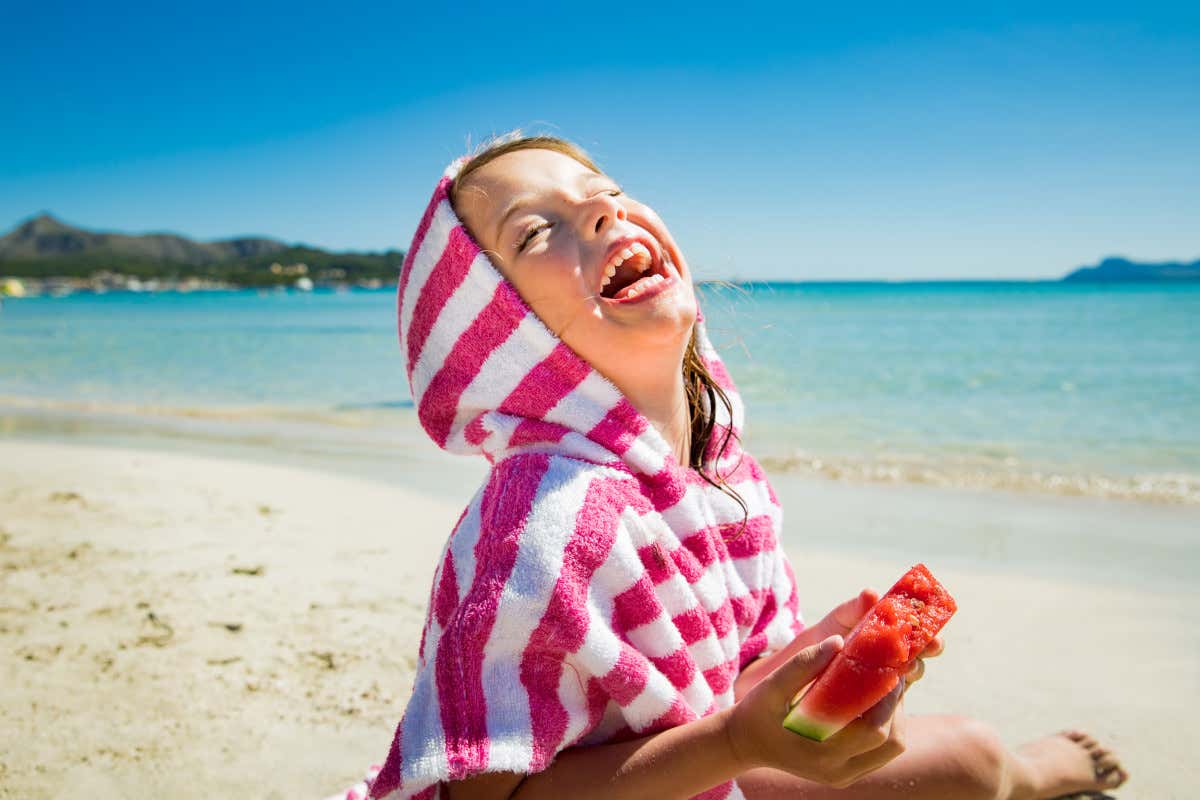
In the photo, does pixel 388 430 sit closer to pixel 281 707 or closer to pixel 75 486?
pixel 75 486

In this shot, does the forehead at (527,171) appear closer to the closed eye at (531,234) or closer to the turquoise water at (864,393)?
the closed eye at (531,234)

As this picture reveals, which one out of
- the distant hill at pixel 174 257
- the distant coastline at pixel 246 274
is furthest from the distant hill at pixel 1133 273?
the distant hill at pixel 174 257

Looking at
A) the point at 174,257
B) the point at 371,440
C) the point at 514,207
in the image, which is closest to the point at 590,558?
the point at 514,207

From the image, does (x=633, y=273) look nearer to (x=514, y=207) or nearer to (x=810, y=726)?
(x=514, y=207)

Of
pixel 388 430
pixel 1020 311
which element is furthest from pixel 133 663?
pixel 1020 311

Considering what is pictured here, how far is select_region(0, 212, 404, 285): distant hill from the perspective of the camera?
10469cm

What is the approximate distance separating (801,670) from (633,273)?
0.92 meters

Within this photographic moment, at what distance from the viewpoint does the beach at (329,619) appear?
9.27 feet

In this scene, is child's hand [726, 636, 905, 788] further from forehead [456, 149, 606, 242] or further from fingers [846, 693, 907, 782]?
forehead [456, 149, 606, 242]

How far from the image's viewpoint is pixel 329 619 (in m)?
3.83

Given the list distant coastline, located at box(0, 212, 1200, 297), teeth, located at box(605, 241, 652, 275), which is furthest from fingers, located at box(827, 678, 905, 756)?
distant coastline, located at box(0, 212, 1200, 297)

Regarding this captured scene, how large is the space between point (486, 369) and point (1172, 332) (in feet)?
97.3

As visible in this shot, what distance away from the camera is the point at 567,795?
1456mm

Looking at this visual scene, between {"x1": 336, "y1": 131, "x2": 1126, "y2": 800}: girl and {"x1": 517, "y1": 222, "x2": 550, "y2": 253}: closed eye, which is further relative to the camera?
{"x1": 517, "y1": 222, "x2": 550, "y2": 253}: closed eye
